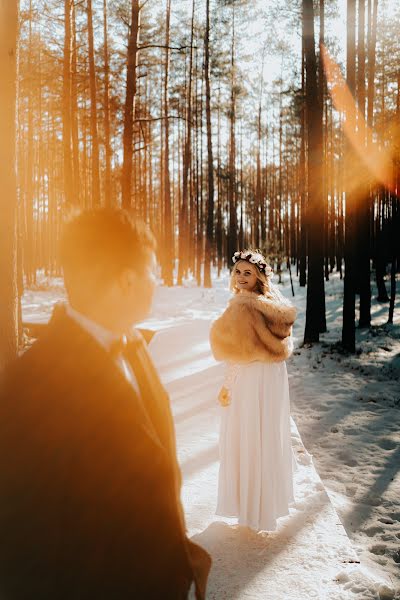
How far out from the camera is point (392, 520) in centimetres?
439

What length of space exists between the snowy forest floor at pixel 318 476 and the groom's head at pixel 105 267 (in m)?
1.49

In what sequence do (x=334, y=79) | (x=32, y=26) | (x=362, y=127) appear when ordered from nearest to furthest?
(x=362, y=127)
(x=334, y=79)
(x=32, y=26)

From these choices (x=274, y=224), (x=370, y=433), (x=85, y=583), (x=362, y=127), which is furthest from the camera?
(x=274, y=224)

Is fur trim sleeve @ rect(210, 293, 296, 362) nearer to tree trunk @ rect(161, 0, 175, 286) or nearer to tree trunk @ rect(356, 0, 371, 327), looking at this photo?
tree trunk @ rect(356, 0, 371, 327)

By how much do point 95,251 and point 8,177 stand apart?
429 centimetres

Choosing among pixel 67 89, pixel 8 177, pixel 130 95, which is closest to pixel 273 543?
pixel 8 177

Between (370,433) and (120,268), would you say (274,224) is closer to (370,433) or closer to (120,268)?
(370,433)

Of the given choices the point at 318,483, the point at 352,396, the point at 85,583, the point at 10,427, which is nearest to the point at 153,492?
the point at 85,583

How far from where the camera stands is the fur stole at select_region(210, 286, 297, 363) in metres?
3.70

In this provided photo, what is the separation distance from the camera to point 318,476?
4.72m

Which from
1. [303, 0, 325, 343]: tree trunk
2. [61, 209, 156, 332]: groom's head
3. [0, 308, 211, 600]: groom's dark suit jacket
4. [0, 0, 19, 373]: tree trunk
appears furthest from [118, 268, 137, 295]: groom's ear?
[303, 0, 325, 343]: tree trunk

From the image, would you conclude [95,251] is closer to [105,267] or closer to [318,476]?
[105,267]

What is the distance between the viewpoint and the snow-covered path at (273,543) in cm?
299

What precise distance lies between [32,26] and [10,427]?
25449 millimetres
